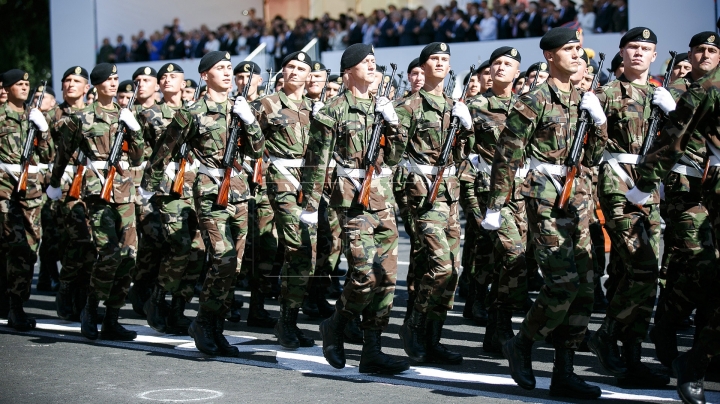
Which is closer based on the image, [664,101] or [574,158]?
[664,101]

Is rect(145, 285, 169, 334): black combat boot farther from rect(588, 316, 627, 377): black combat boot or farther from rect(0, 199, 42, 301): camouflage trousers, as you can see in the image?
rect(588, 316, 627, 377): black combat boot

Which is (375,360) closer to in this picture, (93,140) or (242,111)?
(242,111)

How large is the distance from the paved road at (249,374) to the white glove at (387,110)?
1650 mm

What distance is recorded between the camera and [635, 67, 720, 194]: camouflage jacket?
17.8 feet

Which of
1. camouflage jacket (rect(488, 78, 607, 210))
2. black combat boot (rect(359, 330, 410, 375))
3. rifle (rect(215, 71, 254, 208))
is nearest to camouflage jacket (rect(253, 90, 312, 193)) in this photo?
rifle (rect(215, 71, 254, 208))

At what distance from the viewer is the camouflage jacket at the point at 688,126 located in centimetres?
542

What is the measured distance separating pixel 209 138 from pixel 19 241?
257cm

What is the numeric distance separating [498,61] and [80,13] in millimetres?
19944

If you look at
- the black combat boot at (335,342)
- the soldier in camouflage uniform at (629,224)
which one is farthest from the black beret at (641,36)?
the black combat boot at (335,342)

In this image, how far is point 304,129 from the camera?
8.27 metres

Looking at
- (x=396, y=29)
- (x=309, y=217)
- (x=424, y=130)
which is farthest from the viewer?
(x=396, y=29)

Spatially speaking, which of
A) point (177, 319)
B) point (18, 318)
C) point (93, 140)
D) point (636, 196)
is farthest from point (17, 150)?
point (636, 196)

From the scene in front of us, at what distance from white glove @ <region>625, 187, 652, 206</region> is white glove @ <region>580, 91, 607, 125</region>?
53 centimetres

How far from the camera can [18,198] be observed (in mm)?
9539
